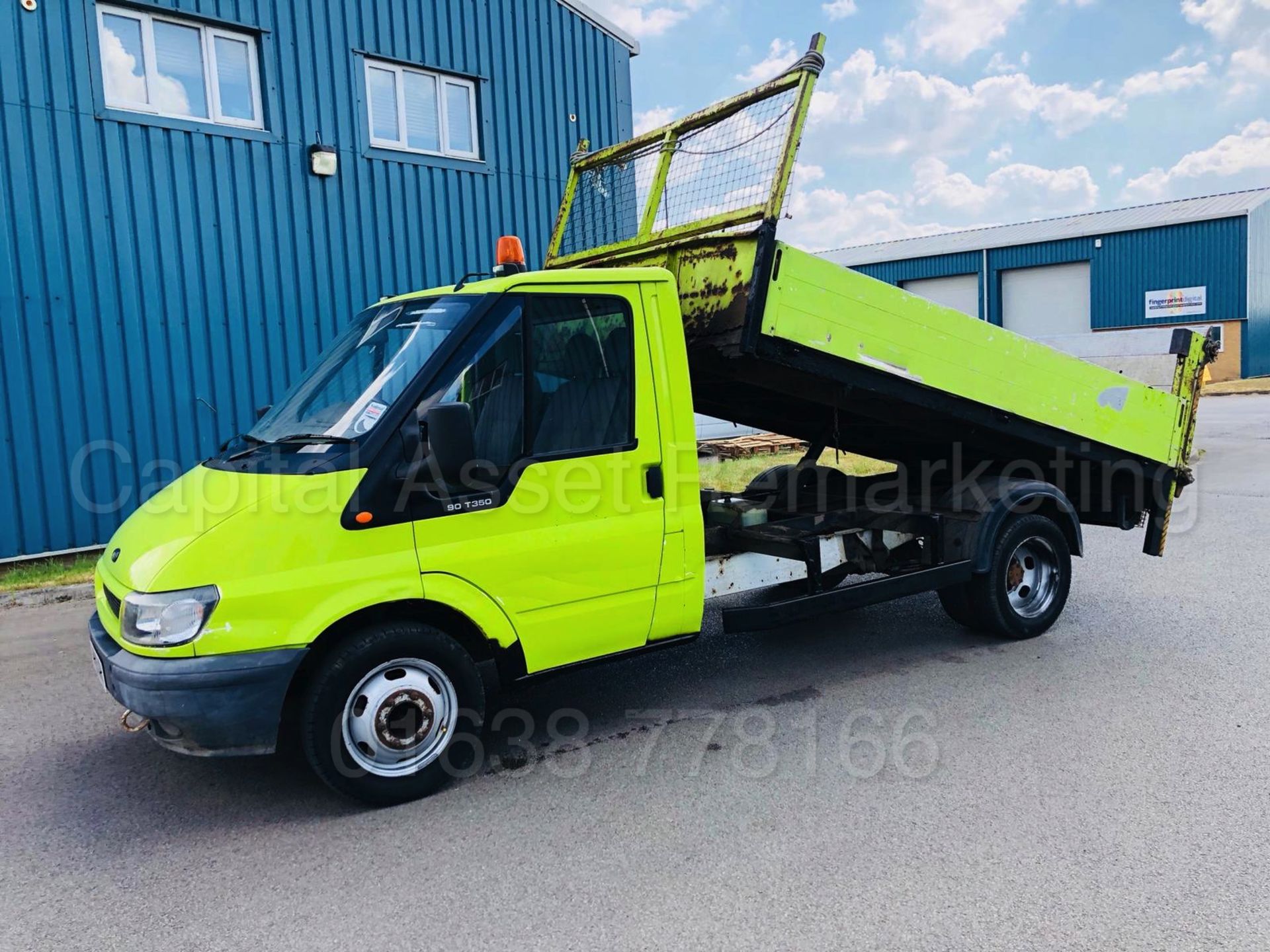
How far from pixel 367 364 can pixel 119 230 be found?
6171 millimetres

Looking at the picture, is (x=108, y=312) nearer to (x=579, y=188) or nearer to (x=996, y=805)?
(x=579, y=188)

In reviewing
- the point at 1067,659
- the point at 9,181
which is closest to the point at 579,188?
the point at 1067,659

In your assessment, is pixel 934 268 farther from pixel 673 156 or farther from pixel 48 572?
pixel 48 572

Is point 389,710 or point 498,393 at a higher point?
point 498,393

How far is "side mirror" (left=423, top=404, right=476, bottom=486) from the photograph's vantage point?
11.8 feet

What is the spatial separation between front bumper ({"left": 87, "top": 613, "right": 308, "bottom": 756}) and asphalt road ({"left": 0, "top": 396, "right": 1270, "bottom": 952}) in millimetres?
435

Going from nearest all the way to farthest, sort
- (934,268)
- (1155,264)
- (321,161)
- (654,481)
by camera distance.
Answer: (654,481)
(321,161)
(1155,264)
(934,268)

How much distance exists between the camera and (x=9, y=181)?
27.1ft

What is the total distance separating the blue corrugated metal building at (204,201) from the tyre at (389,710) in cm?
641

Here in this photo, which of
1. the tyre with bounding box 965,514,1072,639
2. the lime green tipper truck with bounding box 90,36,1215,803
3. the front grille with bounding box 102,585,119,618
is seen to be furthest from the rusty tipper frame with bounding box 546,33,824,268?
the front grille with bounding box 102,585,119,618

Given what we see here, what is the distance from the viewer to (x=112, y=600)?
12.9 feet

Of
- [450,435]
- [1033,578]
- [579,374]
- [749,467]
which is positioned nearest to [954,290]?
[749,467]

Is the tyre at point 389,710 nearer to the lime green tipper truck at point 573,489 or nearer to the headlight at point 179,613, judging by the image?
the lime green tipper truck at point 573,489

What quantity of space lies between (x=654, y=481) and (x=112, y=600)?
7.81ft
